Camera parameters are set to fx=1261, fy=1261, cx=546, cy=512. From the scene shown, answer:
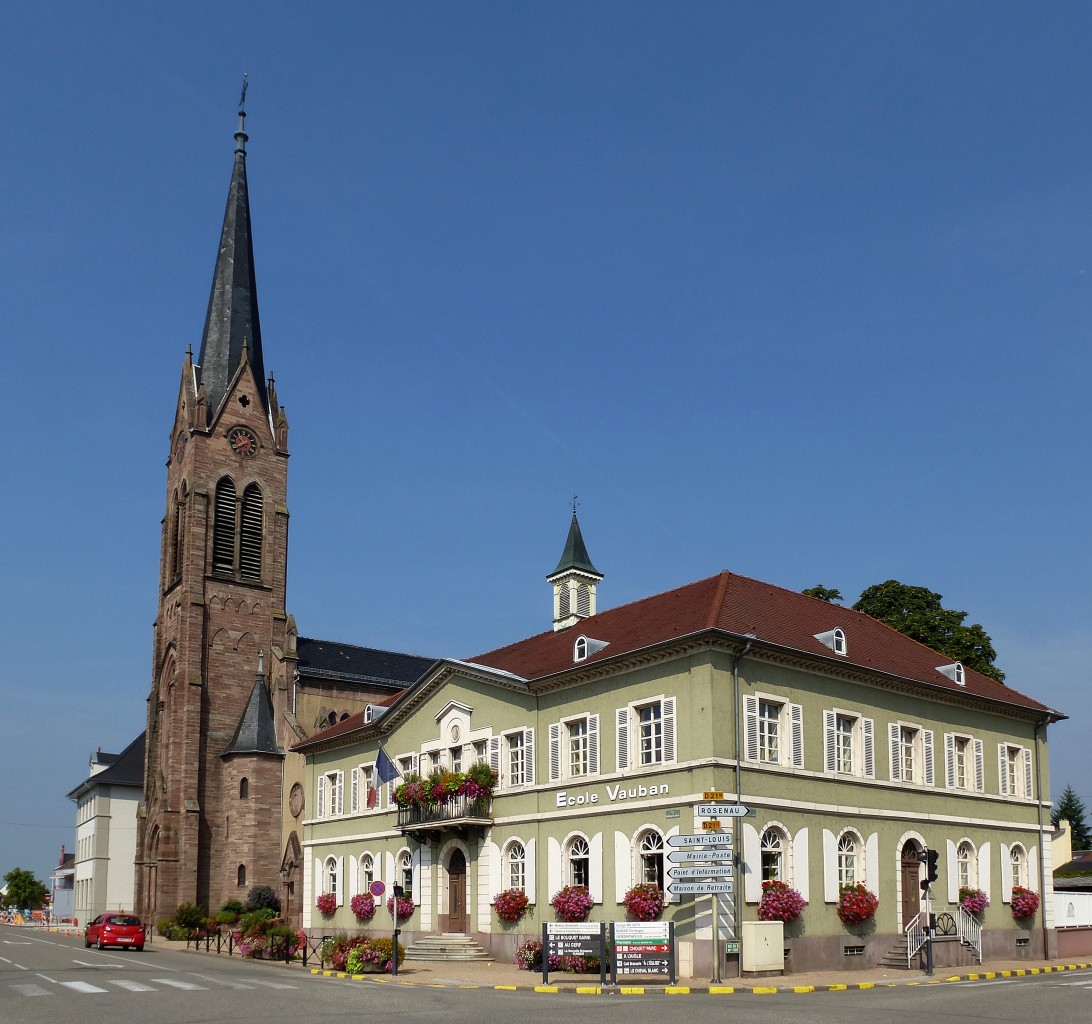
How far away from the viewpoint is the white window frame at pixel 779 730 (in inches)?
1271

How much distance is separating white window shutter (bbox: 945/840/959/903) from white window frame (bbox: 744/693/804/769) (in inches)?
292

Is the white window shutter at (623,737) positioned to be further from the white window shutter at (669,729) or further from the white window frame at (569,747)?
the white window shutter at (669,729)

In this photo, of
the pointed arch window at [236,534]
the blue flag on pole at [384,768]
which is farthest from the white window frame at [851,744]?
the pointed arch window at [236,534]

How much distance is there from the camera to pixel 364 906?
145 ft

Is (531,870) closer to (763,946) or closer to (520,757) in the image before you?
(520,757)

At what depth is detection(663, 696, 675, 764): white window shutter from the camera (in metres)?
32.4

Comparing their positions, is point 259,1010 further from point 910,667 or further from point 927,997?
point 910,667

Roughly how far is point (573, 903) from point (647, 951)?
6394mm

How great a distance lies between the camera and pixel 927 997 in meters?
24.0

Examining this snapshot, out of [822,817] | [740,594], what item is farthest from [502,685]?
[822,817]

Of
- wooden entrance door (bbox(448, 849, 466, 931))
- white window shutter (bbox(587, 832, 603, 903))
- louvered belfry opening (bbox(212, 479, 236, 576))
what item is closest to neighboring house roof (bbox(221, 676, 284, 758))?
louvered belfry opening (bbox(212, 479, 236, 576))

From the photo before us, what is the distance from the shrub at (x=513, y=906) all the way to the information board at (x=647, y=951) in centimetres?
850

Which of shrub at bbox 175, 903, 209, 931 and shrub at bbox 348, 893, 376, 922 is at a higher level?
shrub at bbox 348, 893, 376, 922

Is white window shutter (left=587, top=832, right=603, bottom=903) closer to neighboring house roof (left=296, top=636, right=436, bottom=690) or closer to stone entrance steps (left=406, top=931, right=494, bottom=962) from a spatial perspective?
stone entrance steps (left=406, top=931, right=494, bottom=962)
